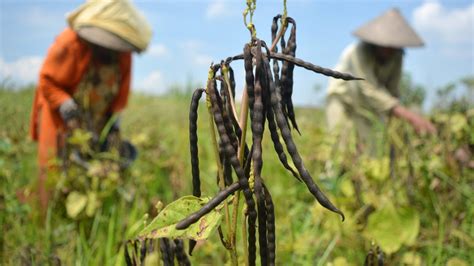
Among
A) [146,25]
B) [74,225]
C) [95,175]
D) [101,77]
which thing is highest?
[146,25]

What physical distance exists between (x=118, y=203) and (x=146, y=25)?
3.79 ft

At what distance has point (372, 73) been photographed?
4492mm

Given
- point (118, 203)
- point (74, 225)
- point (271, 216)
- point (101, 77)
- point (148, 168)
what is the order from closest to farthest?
point (271, 216) → point (74, 225) → point (118, 203) → point (101, 77) → point (148, 168)

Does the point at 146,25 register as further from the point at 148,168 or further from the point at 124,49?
the point at 148,168

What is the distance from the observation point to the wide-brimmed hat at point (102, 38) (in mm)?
3256

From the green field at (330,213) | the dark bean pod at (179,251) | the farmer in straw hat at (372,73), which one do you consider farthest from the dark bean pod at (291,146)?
the farmer in straw hat at (372,73)

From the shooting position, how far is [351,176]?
2771 mm

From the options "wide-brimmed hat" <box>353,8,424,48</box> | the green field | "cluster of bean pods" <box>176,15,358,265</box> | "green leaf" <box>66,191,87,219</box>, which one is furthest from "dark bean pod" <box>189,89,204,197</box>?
"wide-brimmed hat" <box>353,8,424,48</box>

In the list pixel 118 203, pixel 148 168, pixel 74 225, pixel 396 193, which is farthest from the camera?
pixel 148 168

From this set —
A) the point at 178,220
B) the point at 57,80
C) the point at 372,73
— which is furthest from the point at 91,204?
the point at 372,73

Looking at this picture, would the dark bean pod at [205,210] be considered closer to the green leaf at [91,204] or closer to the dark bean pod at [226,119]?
the dark bean pod at [226,119]

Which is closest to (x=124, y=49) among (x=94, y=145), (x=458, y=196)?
(x=94, y=145)

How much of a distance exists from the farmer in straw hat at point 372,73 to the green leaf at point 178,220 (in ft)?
10.6

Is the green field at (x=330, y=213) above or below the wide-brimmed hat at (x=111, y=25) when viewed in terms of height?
below
